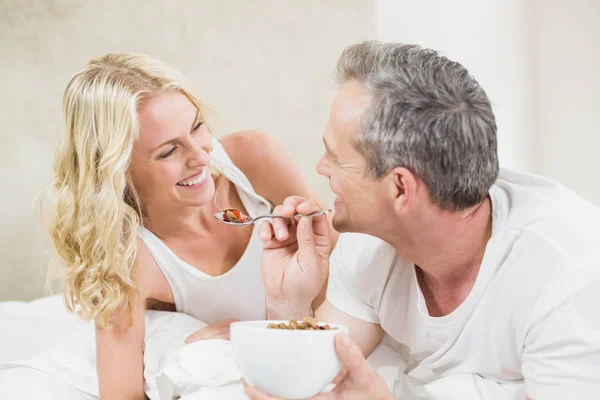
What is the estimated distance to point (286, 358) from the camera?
38.0 inches

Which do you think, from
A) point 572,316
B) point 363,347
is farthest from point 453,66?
point 363,347

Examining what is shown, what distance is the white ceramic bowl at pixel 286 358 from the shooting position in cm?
96

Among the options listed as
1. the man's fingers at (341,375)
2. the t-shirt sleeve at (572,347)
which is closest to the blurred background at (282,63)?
the man's fingers at (341,375)

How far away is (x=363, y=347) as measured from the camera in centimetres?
158

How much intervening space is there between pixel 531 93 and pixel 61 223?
2.31 m

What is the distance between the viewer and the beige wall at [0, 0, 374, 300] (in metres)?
2.47

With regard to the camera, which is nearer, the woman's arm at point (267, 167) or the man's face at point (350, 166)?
the man's face at point (350, 166)

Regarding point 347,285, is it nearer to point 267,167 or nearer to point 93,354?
point 267,167

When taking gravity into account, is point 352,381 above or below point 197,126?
below

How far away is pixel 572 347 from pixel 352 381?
1.22 ft

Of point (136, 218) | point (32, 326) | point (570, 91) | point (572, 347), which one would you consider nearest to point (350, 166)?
point (572, 347)

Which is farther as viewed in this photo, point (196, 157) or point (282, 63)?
point (282, 63)

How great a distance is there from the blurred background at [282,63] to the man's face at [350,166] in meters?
1.07

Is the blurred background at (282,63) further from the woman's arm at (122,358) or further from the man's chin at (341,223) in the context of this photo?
the man's chin at (341,223)
